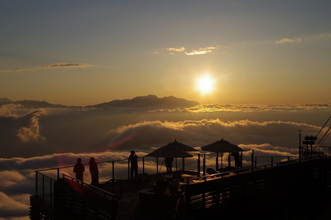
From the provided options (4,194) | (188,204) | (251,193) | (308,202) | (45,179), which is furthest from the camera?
(4,194)

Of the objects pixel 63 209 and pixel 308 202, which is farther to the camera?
pixel 308 202

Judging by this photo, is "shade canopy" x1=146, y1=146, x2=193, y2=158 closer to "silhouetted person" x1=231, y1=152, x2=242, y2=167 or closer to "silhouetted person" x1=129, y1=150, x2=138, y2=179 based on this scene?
"silhouetted person" x1=129, y1=150, x2=138, y2=179

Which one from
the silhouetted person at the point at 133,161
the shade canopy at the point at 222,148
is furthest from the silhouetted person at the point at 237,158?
the silhouetted person at the point at 133,161

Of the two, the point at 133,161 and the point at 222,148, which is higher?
the point at 222,148

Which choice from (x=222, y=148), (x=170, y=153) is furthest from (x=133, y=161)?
(x=222, y=148)

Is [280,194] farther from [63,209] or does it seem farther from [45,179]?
[45,179]

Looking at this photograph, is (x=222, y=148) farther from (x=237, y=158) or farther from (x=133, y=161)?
(x=133, y=161)

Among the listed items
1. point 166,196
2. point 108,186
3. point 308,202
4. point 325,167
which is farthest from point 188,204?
point 325,167

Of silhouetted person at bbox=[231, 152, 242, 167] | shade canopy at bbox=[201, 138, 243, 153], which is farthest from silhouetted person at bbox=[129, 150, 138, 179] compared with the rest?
silhouetted person at bbox=[231, 152, 242, 167]

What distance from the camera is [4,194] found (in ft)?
591

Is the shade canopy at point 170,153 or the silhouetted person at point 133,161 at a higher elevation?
the shade canopy at point 170,153

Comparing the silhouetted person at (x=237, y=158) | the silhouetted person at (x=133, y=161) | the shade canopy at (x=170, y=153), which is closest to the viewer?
the shade canopy at (x=170, y=153)

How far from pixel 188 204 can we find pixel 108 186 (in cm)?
716

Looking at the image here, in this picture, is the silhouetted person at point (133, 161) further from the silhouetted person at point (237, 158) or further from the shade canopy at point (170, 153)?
the silhouetted person at point (237, 158)
